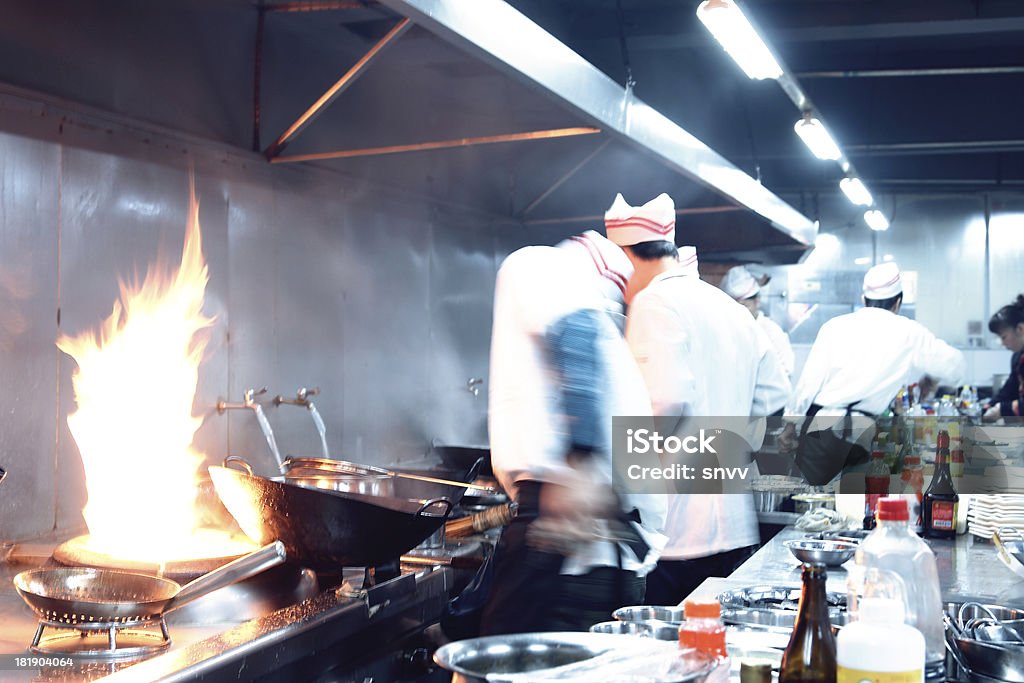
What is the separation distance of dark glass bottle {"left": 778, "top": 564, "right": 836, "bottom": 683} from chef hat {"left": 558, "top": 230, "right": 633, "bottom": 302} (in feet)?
4.46

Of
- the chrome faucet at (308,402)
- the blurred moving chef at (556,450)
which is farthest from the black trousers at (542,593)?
the chrome faucet at (308,402)

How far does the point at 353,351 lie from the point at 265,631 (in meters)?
2.43

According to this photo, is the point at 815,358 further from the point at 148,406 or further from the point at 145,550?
the point at 145,550

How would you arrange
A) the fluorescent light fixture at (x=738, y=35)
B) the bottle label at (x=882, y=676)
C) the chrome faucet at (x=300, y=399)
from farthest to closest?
the chrome faucet at (x=300, y=399)
the fluorescent light fixture at (x=738, y=35)
the bottle label at (x=882, y=676)

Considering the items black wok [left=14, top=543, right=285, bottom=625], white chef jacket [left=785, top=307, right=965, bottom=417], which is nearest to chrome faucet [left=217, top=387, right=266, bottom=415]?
black wok [left=14, top=543, right=285, bottom=625]

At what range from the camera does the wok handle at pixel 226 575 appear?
1831mm

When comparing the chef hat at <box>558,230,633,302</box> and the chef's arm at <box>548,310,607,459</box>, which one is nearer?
the chef's arm at <box>548,310,607,459</box>

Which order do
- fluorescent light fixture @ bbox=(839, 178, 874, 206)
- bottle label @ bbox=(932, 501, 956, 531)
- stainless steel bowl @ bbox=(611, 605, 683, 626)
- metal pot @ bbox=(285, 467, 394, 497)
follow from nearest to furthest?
stainless steel bowl @ bbox=(611, 605, 683, 626) → metal pot @ bbox=(285, 467, 394, 497) → bottle label @ bbox=(932, 501, 956, 531) → fluorescent light fixture @ bbox=(839, 178, 874, 206)

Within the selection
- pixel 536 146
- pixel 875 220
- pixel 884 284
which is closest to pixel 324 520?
Answer: pixel 536 146

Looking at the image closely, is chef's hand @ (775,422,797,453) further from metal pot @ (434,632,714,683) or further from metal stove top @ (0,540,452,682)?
metal pot @ (434,632,714,683)

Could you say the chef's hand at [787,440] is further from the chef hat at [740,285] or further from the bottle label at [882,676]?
the bottle label at [882,676]

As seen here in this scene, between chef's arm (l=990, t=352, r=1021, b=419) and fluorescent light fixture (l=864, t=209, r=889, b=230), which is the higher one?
fluorescent light fixture (l=864, t=209, r=889, b=230)

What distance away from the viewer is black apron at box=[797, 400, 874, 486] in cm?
404

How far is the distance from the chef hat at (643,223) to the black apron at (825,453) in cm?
131
